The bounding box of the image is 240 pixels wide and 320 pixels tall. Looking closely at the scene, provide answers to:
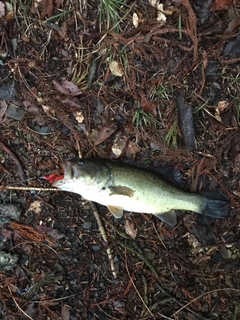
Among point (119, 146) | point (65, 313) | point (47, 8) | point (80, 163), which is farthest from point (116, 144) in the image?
point (65, 313)

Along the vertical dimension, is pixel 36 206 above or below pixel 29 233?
above

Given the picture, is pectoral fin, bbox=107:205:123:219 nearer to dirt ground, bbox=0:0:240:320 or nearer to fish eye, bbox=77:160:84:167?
dirt ground, bbox=0:0:240:320

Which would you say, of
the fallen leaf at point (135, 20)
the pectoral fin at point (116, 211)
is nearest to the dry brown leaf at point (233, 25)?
the fallen leaf at point (135, 20)

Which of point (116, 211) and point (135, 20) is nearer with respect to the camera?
point (116, 211)

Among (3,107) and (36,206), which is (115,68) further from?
(36,206)

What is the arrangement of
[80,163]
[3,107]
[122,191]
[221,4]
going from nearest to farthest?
[80,163], [122,191], [221,4], [3,107]

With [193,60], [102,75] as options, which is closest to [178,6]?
[193,60]

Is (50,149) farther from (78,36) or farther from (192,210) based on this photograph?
(192,210)
